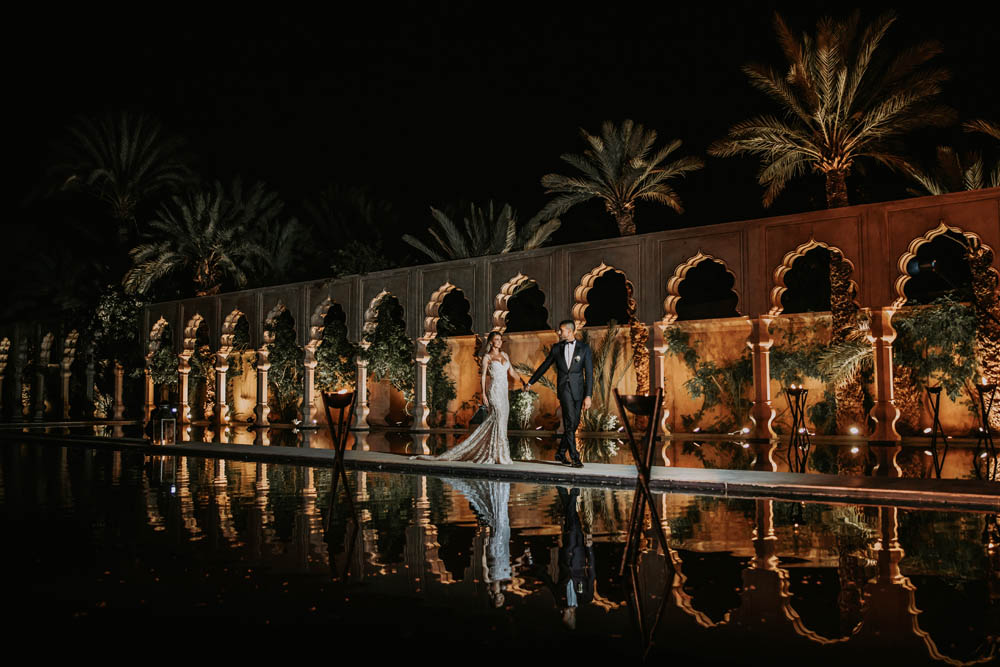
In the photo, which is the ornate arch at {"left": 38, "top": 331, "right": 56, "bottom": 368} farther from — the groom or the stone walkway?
the groom

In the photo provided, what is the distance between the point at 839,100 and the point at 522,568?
54.2 ft

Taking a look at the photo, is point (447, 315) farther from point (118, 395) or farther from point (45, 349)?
point (45, 349)

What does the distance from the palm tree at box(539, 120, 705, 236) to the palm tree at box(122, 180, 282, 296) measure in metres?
11.2

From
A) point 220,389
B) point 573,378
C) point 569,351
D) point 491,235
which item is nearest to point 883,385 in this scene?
point 573,378

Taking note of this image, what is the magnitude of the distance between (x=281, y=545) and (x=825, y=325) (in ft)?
58.1

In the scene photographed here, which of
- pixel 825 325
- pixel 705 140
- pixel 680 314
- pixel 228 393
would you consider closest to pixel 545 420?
pixel 825 325

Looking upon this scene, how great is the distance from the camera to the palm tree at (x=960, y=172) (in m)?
19.2

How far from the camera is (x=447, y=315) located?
2931cm

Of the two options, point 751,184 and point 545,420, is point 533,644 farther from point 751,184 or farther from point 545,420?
point 751,184

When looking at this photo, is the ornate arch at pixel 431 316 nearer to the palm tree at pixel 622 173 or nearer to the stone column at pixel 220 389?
the palm tree at pixel 622 173

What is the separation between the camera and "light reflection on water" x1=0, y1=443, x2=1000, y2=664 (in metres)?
4.25

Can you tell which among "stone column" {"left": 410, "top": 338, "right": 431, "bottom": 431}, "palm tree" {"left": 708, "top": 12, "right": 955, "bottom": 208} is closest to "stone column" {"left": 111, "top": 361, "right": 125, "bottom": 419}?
"stone column" {"left": 410, "top": 338, "right": 431, "bottom": 431}

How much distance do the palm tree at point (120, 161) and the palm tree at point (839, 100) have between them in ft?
75.1

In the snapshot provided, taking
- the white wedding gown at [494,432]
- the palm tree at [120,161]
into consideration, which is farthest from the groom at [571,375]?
the palm tree at [120,161]
